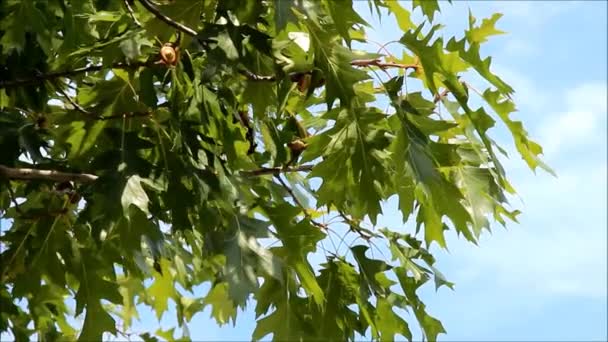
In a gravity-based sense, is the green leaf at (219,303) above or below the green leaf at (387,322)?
above

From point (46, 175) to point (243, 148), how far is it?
41cm

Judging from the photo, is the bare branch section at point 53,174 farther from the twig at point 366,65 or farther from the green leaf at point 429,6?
the green leaf at point 429,6

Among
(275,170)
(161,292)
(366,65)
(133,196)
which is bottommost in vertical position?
(133,196)

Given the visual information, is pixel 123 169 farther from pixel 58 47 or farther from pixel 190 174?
pixel 58 47

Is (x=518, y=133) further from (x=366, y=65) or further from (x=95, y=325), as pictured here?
(x=95, y=325)

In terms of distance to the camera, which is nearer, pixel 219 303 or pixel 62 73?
pixel 62 73

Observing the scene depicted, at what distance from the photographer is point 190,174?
1.97m

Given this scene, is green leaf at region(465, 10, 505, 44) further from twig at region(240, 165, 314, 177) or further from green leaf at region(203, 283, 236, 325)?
green leaf at region(203, 283, 236, 325)

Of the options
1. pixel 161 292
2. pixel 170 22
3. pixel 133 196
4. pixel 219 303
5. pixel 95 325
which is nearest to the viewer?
pixel 170 22

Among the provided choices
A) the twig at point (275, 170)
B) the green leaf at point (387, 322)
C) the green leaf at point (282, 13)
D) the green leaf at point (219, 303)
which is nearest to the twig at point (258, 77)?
the twig at point (275, 170)

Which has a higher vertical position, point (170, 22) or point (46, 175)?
point (170, 22)

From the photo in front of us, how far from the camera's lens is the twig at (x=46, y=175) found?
2.00m

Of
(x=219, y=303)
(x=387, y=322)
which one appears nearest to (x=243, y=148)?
(x=387, y=322)

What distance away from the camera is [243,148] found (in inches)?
83.8
